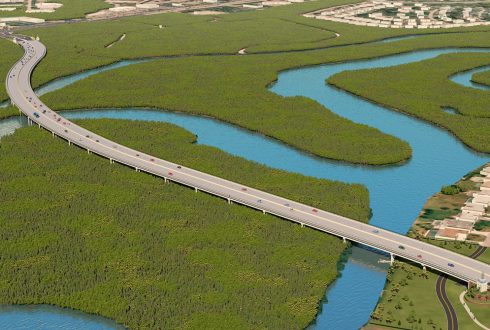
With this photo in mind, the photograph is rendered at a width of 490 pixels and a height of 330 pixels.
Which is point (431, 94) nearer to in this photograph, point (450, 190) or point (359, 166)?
point (359, 166)

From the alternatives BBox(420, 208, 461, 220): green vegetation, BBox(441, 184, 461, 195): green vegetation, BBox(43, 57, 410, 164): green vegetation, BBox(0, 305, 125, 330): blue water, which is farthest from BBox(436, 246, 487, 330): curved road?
BBox(43, 57, 410, 164): green vegetation

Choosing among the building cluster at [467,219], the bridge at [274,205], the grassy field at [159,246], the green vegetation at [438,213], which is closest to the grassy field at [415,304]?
the bridge at [274,205]

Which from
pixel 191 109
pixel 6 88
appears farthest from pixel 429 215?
pixel 6 88

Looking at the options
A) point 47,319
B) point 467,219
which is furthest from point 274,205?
point 47,319

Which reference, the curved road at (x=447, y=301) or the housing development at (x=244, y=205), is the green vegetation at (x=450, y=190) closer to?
the housing development at (x=244, y=205)

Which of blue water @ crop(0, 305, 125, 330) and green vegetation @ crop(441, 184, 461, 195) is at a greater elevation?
green vegetation @ crop(441, 184, 461, 195)

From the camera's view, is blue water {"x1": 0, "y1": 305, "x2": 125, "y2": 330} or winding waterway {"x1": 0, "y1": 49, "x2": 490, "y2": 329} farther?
winding waterway {"x1": 0, "y1": 49, "x2": 490, "y2": 329}

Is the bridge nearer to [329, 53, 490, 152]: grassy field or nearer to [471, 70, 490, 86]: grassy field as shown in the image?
[329, 53, 490, 152]: grassy field
